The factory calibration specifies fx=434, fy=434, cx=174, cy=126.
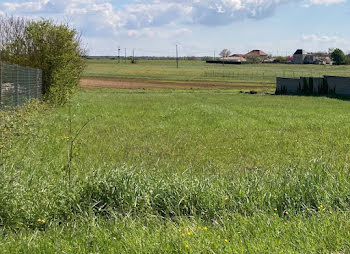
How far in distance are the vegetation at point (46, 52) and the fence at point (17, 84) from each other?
179 cm

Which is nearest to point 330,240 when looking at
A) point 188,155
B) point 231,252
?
point 231,252

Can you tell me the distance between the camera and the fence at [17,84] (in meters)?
14.6

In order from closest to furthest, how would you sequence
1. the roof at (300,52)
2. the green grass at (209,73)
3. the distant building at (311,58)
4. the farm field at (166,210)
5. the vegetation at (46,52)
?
the farm field at (166,210)
the vegetation at (46,52)
the green grass at (209,73)
the distant building at (311,58)
the roof at (300,52)

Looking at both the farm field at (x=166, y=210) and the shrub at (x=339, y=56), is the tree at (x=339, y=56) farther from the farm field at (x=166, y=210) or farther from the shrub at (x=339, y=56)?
the farm field at (x=166, y=210)

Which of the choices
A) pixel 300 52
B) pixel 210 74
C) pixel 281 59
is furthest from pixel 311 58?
pixel 210 74

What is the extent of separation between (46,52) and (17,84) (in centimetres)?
833

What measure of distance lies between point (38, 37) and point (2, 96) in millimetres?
11210

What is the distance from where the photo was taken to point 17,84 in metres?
16.7

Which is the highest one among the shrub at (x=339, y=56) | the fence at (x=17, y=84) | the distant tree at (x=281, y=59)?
the distant tree at (x=281, y=59)

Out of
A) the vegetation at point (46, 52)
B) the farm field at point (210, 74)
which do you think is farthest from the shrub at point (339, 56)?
the vegetation at point (46, 52)

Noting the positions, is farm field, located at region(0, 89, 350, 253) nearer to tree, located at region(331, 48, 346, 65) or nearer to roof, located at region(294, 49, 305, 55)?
tree, located at region(331, 48, 346, 65)

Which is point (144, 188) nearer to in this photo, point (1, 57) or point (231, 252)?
point (231, 252)

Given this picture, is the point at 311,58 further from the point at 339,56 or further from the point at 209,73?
the point at 209,73

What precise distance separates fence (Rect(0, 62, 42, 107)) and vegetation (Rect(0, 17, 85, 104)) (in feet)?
5.86
